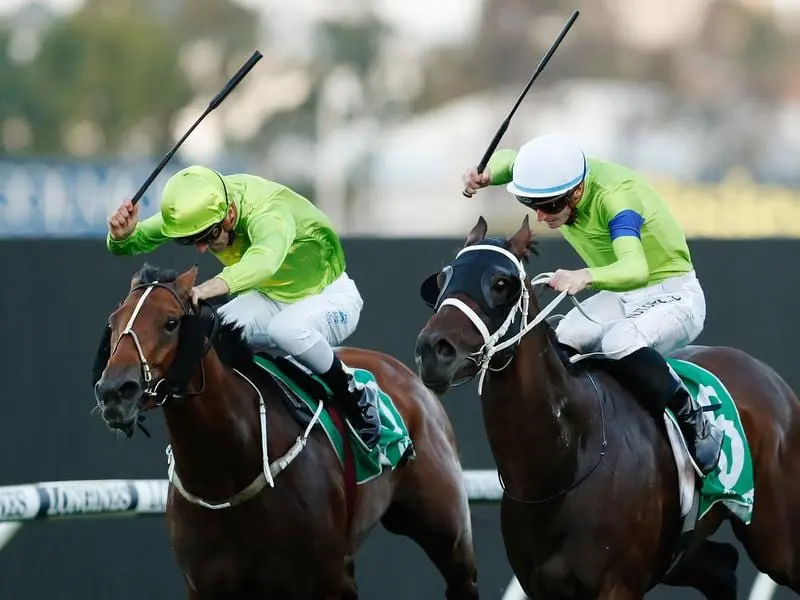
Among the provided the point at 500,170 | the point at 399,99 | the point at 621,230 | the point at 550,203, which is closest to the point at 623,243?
the point at 621,230

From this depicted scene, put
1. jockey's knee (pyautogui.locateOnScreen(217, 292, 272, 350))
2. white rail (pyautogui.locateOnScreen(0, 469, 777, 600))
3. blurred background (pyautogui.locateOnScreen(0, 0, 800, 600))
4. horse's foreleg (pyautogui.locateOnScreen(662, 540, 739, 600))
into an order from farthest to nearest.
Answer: blurred background (pyautogui.locateOnScreen(0, 0, 800, 600)), horse's foreleg (pyautogui.locateOnScreen(662, 540, 739, 600)), white rail (pyautogui.locateOnScreen(0, 469, 777, 600)), jockey's knee (pyautogui.locateOnScreen(217, 292, 272, 350))

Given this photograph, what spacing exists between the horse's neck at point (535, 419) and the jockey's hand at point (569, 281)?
20cm

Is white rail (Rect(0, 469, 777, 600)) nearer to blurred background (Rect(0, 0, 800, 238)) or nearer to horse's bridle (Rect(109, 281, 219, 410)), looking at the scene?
horse's bridle (Rect(109, 281, 219, 410))

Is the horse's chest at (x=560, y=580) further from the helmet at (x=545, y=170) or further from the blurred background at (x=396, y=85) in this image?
the blurred background at (x=396, y=85)

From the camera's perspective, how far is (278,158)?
1947 centimetres

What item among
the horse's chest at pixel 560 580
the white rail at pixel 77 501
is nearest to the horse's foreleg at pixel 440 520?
the white rail at pixel 77 501

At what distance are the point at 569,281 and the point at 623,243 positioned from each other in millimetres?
319

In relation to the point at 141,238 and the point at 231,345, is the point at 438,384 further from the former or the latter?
the point at 141,238

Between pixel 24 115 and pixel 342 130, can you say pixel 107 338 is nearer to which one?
pixel 342 130

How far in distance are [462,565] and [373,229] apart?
426 inches

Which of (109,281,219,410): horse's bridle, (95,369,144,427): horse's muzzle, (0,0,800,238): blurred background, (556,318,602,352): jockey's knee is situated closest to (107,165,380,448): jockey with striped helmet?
(109,281,219,410): horse's bridle

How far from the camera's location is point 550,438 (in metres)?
4.62

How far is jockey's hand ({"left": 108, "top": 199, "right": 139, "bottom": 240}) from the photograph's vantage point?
5238 mm

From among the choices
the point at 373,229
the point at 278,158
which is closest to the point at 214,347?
the point at 373,229
